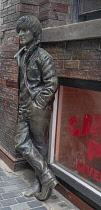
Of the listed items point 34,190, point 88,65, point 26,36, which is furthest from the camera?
point 34,190

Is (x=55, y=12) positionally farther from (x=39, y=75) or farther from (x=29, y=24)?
(x=39, y=75)

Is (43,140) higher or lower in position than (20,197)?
higher

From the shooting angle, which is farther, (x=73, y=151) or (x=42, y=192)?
(x=73, y=151)

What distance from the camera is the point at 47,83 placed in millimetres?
3898

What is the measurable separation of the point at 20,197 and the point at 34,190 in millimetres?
241

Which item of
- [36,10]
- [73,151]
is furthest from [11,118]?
[36,10]

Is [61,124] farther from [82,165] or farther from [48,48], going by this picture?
[48,48]

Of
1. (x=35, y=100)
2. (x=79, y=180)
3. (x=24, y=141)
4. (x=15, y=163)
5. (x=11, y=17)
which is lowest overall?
(x=15, y=163)

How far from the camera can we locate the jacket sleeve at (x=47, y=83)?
388cm

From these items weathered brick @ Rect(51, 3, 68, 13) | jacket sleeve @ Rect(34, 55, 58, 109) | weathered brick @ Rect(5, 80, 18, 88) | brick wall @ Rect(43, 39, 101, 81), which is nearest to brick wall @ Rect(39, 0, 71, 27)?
weathered brick @ Rect(51, 3, 68, 13)

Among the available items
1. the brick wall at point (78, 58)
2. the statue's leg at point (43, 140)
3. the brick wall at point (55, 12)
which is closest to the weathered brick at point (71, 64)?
the brick wall at point (78, 58)

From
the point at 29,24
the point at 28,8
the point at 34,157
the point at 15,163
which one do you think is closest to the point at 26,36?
the point at 29,24

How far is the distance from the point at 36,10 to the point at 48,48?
2.85ft

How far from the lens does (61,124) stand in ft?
15.0
